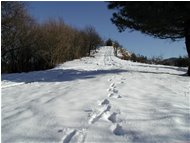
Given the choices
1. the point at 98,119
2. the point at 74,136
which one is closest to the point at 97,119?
the point at 98,119

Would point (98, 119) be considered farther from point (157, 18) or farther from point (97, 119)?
point (157, 18)

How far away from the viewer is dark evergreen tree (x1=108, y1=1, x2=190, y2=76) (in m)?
10.3

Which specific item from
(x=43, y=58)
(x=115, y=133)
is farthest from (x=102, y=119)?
(x=43, y=58)

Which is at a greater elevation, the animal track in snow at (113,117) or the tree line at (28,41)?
the tree line at (28,41)

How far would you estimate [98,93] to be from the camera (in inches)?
246

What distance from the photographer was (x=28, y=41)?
21.0 meters

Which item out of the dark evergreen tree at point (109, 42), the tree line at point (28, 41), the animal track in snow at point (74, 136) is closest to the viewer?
the animal track in snow at point (74, 136)

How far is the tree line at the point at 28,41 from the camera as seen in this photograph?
17.8 metres

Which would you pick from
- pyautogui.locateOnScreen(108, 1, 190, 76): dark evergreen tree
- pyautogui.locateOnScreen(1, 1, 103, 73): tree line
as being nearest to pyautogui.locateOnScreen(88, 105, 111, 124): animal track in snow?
pyautogui.locateOnScreen(108, 1, 190, 76): dark evergreen tree

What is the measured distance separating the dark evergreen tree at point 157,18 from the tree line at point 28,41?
6714 millimetres

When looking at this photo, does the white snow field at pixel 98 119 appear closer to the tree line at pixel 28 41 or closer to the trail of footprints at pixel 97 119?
the trail of footprints at pixel 97 119

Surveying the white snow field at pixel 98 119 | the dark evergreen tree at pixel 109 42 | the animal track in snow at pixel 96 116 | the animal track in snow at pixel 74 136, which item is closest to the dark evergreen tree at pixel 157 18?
the white snow field at pixel 98 119

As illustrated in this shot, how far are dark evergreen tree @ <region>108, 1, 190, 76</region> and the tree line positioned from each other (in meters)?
6.71

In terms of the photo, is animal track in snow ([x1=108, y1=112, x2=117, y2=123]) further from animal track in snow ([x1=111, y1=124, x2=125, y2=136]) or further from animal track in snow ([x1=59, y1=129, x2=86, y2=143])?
animal track in snow ([x1=59, y1=129, x2=86, y2=143])
